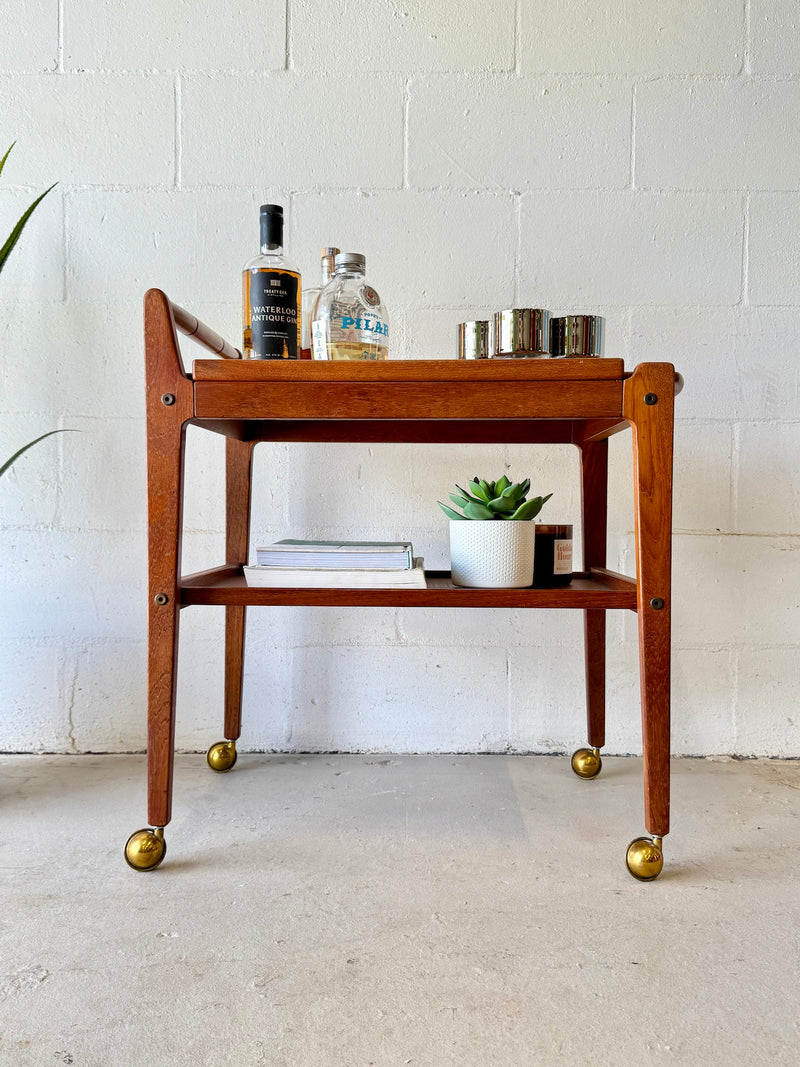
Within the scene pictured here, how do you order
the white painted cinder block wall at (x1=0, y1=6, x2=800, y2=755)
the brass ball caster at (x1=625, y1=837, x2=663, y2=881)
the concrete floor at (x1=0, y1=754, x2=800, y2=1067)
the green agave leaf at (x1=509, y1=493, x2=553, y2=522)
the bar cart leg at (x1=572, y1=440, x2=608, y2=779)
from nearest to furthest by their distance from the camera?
the concrete floor at (x1=0, y1=754, x2=800, y2=1067) → the brass ball caster at (x1=625, y1=837, x2=663, y2=881) → the green agave leaf at (x1=509, y1=493, x2=553, y2=522) → the bar cart leg at (x1=572, y1=440, x2=608, y2=779) → the white painted cinder block wall at (x1=0, y1=6, x2=800, y2=755)

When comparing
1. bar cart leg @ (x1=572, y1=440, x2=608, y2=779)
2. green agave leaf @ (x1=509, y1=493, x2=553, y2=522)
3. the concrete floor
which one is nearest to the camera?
the concrete floor

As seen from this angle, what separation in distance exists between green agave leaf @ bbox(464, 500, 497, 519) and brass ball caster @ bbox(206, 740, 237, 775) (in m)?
0.64

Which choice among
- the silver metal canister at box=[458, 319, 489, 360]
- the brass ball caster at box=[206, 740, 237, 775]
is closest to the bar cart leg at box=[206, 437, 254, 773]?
the brass ball caster at box=[206, 740, 237, 775]

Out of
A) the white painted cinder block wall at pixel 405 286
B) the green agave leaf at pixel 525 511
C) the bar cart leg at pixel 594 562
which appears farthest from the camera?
the white painted cinder block wall at pixel 405 286

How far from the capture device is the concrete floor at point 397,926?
2.24 feet

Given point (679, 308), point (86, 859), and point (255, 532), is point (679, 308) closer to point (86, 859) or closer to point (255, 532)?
point (255, 532)

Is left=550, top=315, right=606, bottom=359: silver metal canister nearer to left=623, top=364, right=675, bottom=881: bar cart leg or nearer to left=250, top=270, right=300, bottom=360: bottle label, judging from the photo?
left=623, top=364, right=675, bottom=881: bar cart leg

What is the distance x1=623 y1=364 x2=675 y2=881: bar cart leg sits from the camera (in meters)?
0.98

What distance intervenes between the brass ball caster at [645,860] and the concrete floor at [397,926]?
0.02 metres

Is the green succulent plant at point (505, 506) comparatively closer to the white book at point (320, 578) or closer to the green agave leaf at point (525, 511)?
the green agave leaf at point (525, 511)

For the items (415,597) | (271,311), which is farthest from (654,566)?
(271,311)

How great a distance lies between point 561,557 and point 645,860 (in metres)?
0.41

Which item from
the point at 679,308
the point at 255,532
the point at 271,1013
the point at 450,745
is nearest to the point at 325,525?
the point at 255,532

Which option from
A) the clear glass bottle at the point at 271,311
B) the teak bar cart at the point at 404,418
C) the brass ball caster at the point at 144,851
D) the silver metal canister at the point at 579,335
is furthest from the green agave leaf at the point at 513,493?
the brass ball caster at the point at 144,851
